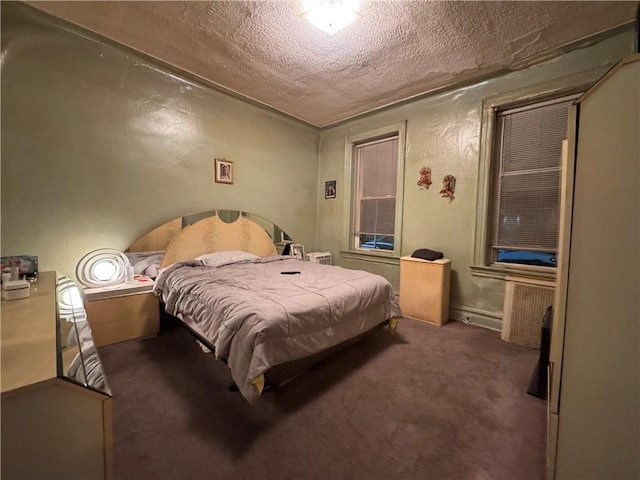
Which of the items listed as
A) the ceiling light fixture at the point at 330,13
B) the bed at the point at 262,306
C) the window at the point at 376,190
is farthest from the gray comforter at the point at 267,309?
the ceiling light fixture at the point at 330,13

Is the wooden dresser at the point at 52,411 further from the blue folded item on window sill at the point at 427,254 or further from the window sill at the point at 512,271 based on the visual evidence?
the window sill at the point at 512,271

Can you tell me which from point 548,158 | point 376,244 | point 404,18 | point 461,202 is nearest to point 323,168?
point 376,244

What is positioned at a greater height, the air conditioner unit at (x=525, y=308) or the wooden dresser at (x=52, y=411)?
the wooden dresser at (x=52, y=411)

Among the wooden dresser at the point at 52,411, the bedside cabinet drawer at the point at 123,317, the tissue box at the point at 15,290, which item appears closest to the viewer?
the wooden dresser at the point at 52,411

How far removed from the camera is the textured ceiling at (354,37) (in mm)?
1994

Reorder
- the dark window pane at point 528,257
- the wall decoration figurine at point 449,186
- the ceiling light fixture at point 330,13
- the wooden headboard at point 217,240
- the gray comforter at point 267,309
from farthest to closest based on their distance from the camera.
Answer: the wall decoration figurine at point 449,186 < the wooden headboard at point 217,240 < the dark window pane at point 528,257 < the ceiling light fixture at point 330,13 < the gray comforter at point 267,309

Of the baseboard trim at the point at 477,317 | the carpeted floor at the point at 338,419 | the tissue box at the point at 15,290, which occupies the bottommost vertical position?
the carpeted floor at the point at 338,419

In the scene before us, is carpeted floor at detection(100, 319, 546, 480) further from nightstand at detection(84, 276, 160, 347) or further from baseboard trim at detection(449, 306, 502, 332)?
baseboard trim at detection(449, 306, 502, 332)

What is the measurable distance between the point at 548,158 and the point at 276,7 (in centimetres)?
274

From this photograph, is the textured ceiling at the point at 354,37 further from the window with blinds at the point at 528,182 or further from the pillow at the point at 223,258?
the pillow at the point at 223,258

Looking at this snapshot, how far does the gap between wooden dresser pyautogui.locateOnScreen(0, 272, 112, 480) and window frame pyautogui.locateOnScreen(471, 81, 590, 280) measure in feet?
10.5

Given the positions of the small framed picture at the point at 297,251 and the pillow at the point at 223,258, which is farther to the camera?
the small framed picture at the point at 297,251

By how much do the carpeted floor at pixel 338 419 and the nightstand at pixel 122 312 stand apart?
0.48 feet

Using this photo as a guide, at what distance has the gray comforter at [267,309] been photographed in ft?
4.99
